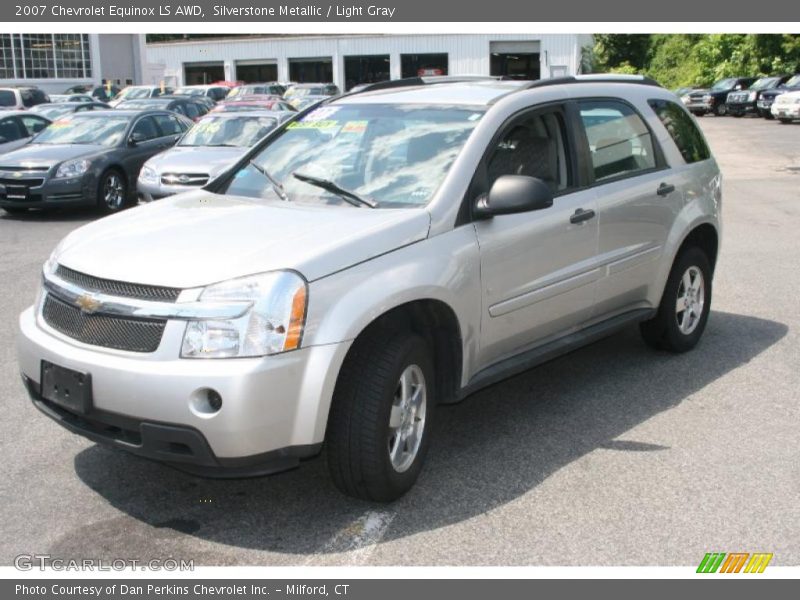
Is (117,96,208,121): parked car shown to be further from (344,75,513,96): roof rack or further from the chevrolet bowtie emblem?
the chevrolet bowtie emblem

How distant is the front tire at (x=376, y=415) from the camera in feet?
12.9

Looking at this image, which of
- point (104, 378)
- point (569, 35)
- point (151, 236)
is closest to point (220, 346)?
point (104, 378)

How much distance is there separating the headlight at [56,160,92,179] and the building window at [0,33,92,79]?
47.3m

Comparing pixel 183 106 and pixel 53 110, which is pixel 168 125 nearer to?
pixel 183 106

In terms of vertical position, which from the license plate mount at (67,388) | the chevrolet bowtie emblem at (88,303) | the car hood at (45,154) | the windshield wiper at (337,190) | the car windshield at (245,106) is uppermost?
the windshield wiper at (337,190)

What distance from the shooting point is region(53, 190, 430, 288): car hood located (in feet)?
12.3

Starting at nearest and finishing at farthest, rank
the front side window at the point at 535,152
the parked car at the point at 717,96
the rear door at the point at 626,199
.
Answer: the front side window at the point at 535,152 → the rear door at the point at 626,199 → the parked car at the point at 717,96

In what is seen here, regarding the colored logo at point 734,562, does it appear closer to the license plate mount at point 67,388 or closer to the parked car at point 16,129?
the license plate mount at point 67,388

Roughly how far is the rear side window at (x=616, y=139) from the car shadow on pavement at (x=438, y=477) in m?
1.37

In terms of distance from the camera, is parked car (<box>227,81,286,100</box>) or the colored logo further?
parked car (<box>227,81,286,100</box>)

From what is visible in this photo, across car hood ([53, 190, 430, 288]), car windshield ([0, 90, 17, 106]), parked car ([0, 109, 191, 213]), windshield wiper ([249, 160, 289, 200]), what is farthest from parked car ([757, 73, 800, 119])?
car hood ([53, 190, 430, 288])

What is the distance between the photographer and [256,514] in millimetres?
4148

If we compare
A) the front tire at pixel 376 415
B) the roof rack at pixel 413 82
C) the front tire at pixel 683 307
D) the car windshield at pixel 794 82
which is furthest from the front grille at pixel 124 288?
the car windshield at pixel 794 82

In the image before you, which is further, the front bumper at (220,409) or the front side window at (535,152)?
the front side window at (535,152)
